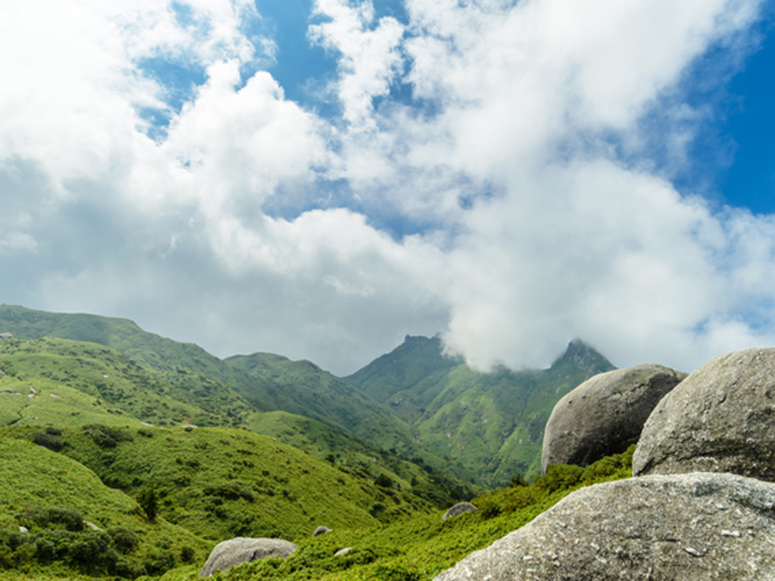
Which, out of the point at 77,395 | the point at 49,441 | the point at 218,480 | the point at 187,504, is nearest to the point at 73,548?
the point at 187,504

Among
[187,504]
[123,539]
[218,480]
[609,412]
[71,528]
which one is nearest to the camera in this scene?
[609,412]

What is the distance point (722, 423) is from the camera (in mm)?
13852

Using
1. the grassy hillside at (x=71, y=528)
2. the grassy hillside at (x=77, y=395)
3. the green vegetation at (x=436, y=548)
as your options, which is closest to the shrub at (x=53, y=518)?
the grassy hillside at (x=71, y=528)

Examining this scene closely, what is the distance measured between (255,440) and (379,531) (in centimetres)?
7581

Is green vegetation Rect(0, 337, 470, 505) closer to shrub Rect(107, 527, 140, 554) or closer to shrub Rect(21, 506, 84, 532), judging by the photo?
shrub Rect(107, 527, 140, 554)

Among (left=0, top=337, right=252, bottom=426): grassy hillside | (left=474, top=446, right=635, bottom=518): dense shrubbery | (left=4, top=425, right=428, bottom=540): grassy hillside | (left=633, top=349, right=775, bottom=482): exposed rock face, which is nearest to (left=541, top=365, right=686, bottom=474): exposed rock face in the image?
(left=474, top=446, right=635, bottom=518): dense shrubbery

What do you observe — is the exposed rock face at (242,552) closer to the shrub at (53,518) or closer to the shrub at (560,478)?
the shrub at (53,518)

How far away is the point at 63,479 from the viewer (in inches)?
1896

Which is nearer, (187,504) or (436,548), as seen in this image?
(436,548)

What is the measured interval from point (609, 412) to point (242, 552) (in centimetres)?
3339

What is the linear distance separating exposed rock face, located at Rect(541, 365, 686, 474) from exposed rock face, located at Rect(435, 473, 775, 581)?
22.9m

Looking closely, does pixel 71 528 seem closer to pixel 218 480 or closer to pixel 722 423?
pixel 218 480

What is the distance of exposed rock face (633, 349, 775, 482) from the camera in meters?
13.1

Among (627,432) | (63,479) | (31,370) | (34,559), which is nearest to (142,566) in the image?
(34,559)
